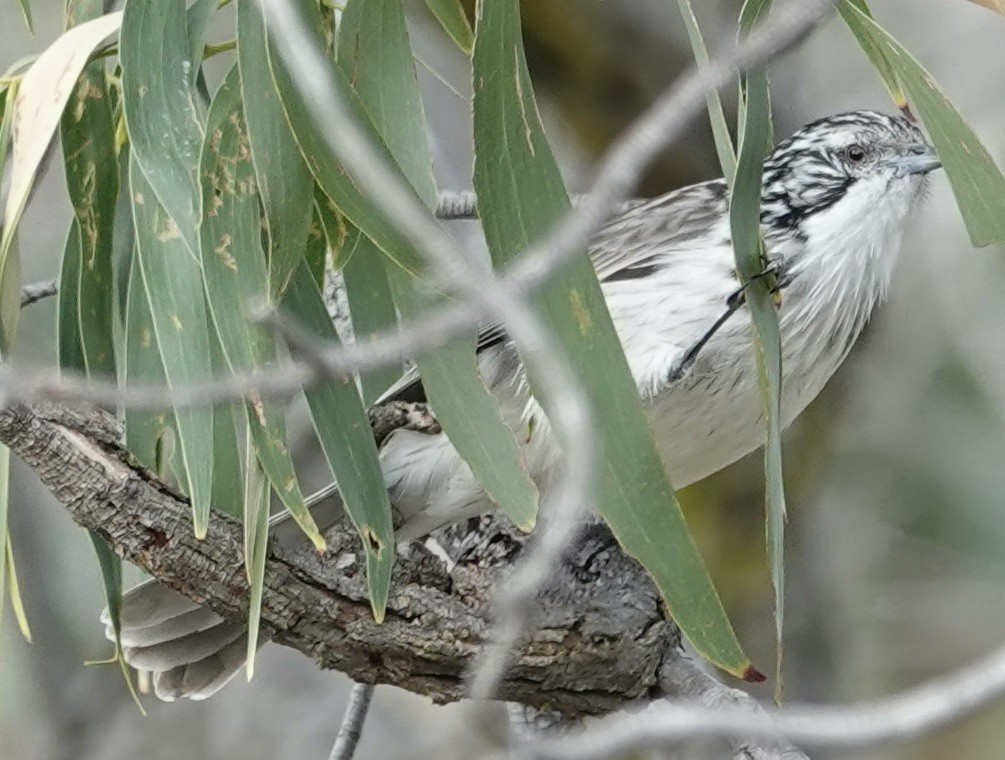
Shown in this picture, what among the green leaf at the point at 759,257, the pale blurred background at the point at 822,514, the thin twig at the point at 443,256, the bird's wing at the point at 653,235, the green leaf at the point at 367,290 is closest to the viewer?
the thin twig at the point at 443,256

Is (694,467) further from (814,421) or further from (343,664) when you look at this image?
(814,421)

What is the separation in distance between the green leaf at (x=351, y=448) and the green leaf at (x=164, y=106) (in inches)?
5.1

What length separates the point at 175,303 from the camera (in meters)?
1.48

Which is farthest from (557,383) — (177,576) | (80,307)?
(80,307)

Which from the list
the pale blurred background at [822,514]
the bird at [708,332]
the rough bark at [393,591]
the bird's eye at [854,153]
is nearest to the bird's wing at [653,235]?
the bird at [708,332]

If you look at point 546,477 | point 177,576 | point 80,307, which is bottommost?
point 546,477

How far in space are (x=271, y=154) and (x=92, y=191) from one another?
12.2 inches

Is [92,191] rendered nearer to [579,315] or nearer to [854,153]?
[579,315]

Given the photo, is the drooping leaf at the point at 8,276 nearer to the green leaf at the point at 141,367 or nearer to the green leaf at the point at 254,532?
the green leaf at the point at 141,367

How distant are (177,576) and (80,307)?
318 millimetres

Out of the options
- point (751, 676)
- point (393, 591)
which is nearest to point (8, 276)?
point (393, 591)

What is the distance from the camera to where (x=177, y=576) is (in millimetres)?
1520

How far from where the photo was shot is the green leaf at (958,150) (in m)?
1.35

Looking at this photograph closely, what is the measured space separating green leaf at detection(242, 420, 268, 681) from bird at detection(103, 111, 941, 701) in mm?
431
